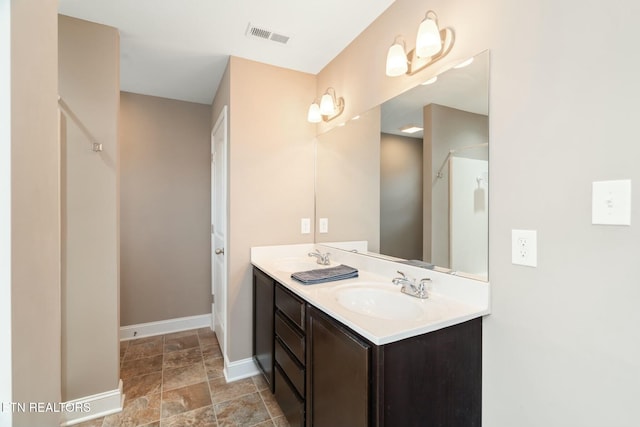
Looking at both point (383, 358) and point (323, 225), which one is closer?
point (383, 358)

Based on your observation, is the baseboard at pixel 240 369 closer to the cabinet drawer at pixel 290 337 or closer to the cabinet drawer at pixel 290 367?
the cabinet drawer at pixel 290 367

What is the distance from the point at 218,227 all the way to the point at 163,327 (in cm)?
127

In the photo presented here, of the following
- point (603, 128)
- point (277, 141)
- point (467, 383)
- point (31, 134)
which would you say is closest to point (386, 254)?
point (467, 383)

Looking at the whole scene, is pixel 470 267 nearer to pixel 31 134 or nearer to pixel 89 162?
pixel 31 134

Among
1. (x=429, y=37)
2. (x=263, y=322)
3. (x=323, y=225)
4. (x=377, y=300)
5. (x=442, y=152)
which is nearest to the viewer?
(x=429, y=37)

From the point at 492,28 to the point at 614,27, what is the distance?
0.41m

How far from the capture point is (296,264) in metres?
2.22

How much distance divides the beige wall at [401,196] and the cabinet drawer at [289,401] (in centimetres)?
97

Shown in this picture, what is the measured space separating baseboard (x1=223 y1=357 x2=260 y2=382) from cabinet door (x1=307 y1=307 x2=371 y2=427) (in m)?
1.01

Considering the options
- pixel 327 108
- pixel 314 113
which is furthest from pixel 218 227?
pixel 327 108

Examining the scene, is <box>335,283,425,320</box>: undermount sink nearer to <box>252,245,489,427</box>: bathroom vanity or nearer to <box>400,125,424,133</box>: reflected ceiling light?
<box>252,245,489,427</box>: bathroom vanity

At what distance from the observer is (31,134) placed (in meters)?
0.65

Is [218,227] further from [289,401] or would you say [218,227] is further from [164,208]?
[289,401]

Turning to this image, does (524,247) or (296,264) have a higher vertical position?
(524,247)
